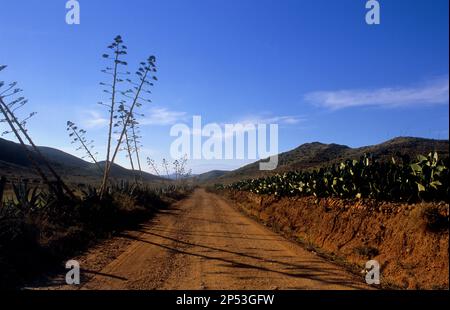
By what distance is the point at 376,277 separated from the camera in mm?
9203

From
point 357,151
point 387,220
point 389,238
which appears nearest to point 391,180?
point 387,220

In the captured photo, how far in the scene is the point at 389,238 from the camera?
35.0 feet

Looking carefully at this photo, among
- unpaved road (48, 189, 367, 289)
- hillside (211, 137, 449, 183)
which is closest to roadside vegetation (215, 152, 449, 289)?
unpaved road (48, 189, 367, 289)

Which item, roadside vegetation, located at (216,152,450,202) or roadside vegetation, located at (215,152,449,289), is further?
roadside vegetation, located at (216,152,450,202)

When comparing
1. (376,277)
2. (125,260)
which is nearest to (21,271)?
(125,260)

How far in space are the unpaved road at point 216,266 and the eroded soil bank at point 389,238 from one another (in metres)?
0.91

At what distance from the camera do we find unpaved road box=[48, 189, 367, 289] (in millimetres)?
8281

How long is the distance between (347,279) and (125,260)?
5090mm

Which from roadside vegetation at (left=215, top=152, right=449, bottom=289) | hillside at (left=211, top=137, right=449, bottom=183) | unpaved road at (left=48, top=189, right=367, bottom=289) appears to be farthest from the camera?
hillside at (left=211, top=137, right=449, bottom=183)

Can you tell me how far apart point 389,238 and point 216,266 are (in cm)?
415

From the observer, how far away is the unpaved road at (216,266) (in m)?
8.28

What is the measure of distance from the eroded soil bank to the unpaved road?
0.91 metres

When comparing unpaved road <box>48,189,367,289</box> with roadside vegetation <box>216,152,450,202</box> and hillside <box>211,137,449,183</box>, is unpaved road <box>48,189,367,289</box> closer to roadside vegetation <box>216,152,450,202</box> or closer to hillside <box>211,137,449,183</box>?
roadside vegetation <box>216,152,450,202</box>

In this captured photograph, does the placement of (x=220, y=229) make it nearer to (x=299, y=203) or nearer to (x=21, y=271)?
(x=299, y=203)
